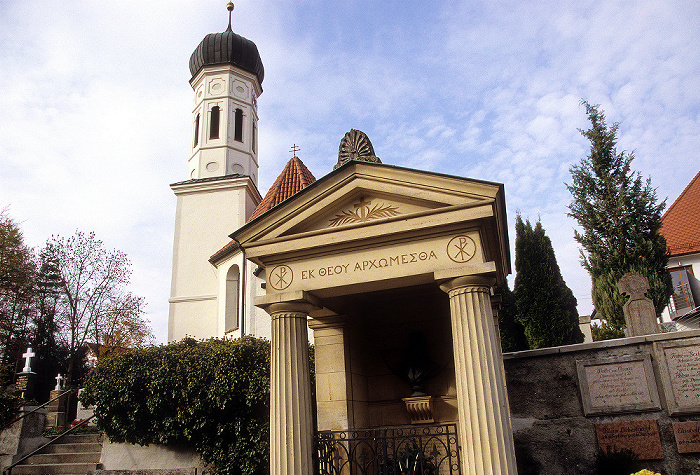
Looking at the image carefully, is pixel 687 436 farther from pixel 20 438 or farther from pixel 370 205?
pixel 20 438

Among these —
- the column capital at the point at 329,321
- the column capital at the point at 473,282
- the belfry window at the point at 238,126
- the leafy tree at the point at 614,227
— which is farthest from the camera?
the belfry window at the point at 238,126

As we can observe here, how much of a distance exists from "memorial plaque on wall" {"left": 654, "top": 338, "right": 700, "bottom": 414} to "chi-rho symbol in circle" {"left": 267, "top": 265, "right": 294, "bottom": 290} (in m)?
6.16

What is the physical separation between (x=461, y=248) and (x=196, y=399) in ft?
25.4

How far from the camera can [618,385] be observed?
8.78 meters

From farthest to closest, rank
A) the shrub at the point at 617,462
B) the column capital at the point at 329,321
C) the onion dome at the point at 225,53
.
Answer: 1. the onion dome at the point at 225,53
2. the column capital at the point at 329,321
3. the shrub at the point at 617,462

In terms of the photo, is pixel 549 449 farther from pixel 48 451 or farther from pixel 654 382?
pixel 48 451

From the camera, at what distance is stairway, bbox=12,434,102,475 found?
508 inches

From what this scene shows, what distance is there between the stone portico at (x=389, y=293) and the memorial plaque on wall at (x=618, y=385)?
259 centimetres

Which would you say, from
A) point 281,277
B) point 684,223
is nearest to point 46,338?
point 281,277

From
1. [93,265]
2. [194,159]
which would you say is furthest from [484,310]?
[93,265]

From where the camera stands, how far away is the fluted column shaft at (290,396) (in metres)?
6.61

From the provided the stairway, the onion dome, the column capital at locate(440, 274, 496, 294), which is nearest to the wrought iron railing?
the column capital at locate(440, 274, 496, 294)

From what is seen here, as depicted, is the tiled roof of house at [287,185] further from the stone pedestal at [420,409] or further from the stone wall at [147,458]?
the stone pedestal at [420,409]

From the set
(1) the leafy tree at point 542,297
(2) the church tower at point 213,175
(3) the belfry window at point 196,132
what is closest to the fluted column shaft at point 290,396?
(1) the leafy tree at point 542,297
